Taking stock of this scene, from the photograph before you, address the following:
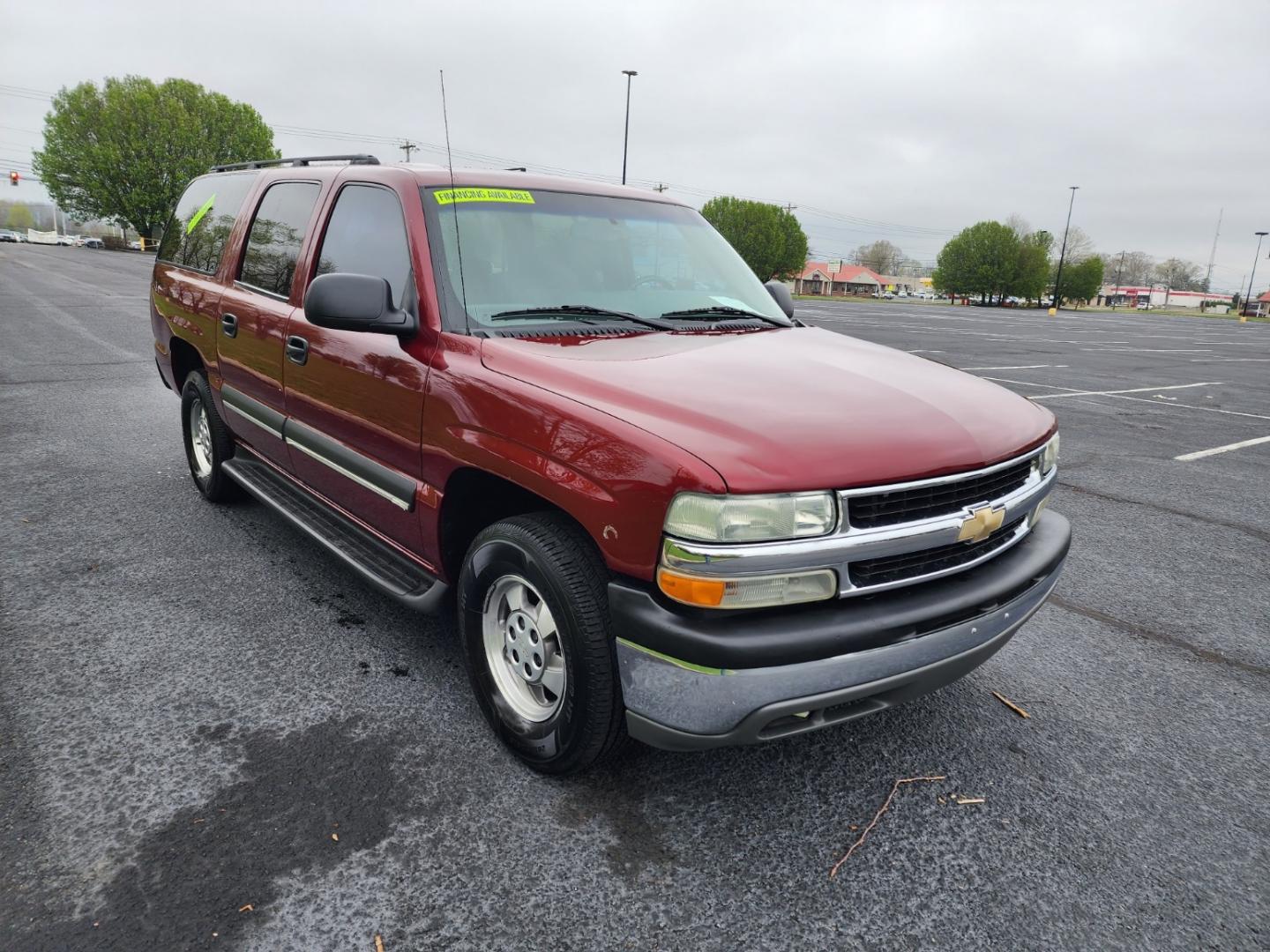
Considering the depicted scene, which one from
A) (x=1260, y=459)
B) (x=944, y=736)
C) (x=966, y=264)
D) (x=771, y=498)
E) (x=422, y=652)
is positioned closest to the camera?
(x=771, y=498)

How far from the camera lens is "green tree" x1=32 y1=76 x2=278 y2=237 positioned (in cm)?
6438

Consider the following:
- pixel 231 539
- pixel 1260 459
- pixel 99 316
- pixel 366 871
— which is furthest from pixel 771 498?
pixel 99 316

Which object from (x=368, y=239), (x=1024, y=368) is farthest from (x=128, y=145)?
(x=368, y=239)

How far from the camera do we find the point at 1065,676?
332 centimetres

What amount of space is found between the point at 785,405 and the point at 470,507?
1.13 metres

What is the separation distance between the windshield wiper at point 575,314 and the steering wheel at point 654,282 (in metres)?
0.25

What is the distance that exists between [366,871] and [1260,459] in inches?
337

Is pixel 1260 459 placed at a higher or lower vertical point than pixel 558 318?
lower

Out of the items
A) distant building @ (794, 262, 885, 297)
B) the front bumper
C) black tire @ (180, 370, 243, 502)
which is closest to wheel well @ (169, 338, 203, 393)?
black tire @ (180, 370, 243, 502)

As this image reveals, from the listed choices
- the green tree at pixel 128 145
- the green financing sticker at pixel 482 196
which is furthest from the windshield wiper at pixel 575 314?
the green tree at pixel 128 145

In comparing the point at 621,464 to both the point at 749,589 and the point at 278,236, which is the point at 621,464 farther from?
the point at 278,236

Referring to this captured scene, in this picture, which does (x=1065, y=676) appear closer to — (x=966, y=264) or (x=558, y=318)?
(x=558, y=318)

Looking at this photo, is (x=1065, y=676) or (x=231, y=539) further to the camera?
(x=231, y=539)

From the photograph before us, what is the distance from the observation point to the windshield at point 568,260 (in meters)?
2.90
